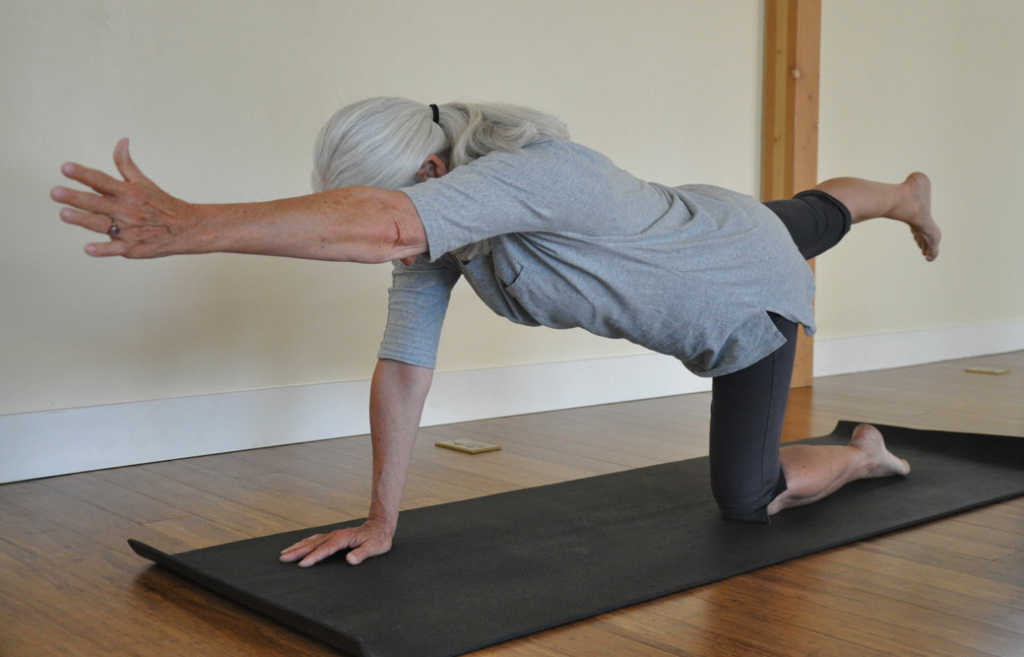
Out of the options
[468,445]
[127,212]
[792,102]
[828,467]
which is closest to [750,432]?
[828,467]

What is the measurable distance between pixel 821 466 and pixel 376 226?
1.34m

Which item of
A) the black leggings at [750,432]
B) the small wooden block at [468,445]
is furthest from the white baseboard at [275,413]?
the black leggings at [750,432]

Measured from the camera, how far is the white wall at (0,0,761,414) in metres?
2.42

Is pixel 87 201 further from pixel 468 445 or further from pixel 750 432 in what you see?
pixel 468 445

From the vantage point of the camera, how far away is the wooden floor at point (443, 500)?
1.37 m

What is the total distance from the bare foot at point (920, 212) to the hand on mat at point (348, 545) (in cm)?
139

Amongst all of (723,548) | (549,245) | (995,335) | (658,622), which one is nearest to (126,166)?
(549,245)

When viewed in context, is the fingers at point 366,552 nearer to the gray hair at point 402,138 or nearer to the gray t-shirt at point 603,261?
the gray t-shirt at point 603,261

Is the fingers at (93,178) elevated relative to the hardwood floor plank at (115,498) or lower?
elevated

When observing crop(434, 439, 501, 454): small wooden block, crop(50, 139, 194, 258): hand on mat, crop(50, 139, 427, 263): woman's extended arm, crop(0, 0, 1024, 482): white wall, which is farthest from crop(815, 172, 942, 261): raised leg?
crop(50, 139, 194, 258): hand on mat

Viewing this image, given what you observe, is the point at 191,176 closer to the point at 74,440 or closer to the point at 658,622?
the point at 74,440

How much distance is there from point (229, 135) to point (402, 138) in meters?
1.43

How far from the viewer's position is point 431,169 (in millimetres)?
1504

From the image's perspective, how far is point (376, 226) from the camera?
3.81 feet
